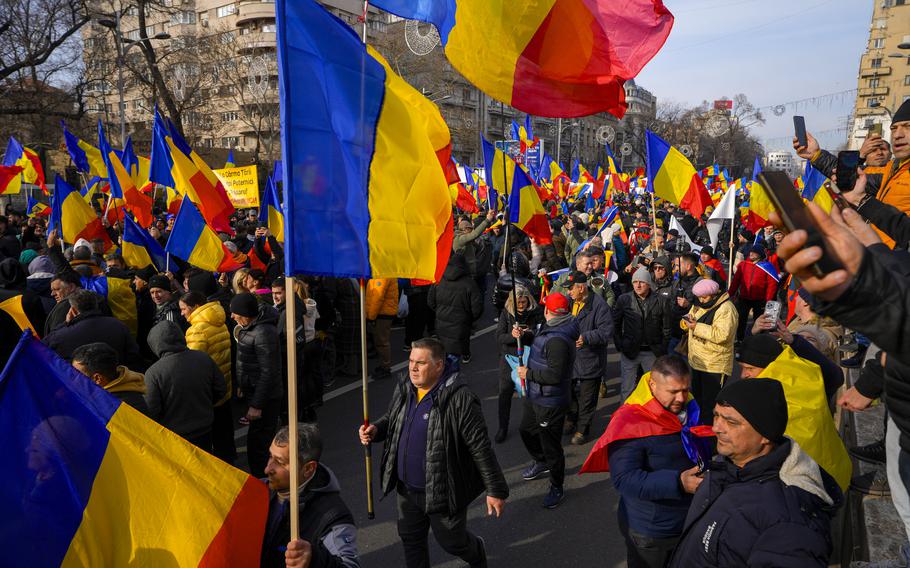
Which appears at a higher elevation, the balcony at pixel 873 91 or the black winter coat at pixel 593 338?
the balcony at pixel 873 91

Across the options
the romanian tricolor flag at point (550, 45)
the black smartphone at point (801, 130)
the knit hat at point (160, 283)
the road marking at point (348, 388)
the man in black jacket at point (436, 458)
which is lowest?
the road marking at point (348, 388)

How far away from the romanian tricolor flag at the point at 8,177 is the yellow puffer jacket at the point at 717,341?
43.3 feet

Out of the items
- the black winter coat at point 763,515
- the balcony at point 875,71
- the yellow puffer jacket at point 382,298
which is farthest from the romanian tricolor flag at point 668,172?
the balcony at point 875,71

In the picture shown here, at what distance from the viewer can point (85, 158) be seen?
13219 millimetres

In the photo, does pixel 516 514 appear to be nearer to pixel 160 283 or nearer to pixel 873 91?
pixel 160 283

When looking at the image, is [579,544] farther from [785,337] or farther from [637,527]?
[785,337]

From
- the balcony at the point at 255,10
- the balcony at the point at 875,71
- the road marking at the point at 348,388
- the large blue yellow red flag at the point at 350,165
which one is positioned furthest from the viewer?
the balcony at the point at 875,71

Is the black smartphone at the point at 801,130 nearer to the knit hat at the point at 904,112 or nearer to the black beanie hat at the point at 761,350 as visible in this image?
the knit hat at the point at 904,112

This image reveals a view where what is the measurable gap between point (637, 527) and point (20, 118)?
32.9 meters

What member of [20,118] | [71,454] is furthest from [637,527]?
[20,118]

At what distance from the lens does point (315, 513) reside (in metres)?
2.57

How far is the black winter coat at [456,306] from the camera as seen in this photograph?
736 centimetres

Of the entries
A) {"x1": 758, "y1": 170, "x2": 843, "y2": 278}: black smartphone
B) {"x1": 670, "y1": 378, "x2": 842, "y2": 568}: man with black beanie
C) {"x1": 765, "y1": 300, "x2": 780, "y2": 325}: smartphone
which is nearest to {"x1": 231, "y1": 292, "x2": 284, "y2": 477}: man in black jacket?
{"x1": 670, "y1": 378, "x2": 842, "y2": 568}: man with black beanie

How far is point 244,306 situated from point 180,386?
3.40ft
